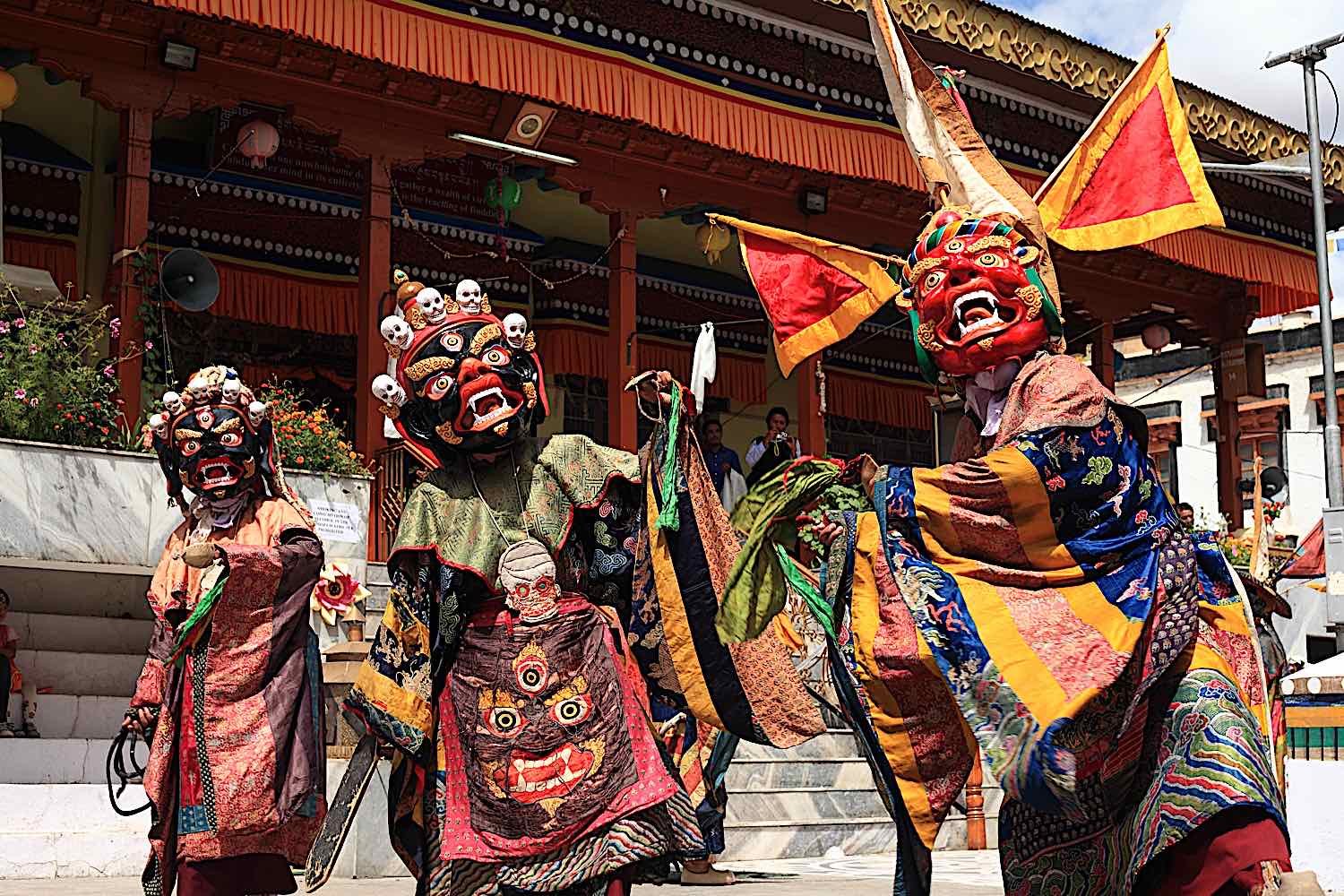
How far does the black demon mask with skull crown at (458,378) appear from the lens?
4691 mm

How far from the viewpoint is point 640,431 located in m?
16.0

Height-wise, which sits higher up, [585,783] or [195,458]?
[195,458]

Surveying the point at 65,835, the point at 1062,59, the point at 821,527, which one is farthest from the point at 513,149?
the point at 821,527

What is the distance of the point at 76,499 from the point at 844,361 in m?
10.0

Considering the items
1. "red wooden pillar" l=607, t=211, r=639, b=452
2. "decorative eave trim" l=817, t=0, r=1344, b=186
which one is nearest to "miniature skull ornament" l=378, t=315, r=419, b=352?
"red wooden pillar" l=607, t=211, r=639, b=452

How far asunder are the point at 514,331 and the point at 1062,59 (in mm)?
9628

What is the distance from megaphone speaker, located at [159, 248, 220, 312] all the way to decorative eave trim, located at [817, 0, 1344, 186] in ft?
15.3

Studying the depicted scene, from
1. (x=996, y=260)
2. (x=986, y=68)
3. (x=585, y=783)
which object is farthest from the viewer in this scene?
(x=986, y=68)

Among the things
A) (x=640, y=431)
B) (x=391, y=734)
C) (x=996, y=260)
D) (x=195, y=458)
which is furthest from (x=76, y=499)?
(x=640, y=431)

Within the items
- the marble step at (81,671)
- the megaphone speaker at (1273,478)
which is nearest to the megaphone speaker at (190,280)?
the marble step at (81,671)

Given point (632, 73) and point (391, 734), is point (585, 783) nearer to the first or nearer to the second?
point (391, 734)

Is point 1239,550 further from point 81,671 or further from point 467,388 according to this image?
point 467,388

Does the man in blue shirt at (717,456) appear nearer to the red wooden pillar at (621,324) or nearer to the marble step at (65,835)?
the red wooden pillar at (621,324)

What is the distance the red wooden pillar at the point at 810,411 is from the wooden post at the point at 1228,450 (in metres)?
5.63
